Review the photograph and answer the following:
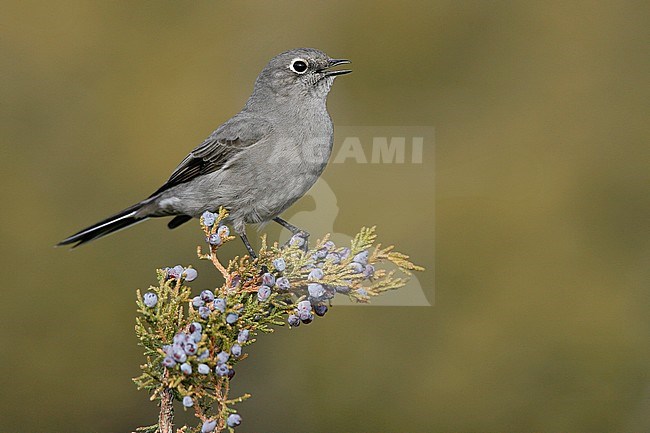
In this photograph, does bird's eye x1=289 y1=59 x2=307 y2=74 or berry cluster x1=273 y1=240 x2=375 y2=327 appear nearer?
berry cluster x1=273 y1=240 x2=375 y2=327

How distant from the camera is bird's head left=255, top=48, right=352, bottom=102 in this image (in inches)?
175

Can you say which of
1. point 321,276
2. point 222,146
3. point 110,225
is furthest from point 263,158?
point 321,276

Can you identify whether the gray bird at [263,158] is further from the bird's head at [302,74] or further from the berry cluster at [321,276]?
the berry cluster at [321,276]

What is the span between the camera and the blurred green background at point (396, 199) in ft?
20.0

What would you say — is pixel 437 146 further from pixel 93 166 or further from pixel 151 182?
pixel 93 166

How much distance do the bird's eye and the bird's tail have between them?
1121mm

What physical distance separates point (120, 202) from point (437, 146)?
277 cm

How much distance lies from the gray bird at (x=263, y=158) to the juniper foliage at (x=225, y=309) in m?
0.97

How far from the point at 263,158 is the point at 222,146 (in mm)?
301

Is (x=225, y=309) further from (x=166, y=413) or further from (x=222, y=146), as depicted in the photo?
(x=222, y=146)

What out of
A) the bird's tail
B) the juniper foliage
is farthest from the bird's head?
the juniper foliage

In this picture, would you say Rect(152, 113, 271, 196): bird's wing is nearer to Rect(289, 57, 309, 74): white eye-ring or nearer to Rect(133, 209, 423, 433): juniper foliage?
Rect(289, 57, 309, 74): white eye-ring

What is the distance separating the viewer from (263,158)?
430 centimetres

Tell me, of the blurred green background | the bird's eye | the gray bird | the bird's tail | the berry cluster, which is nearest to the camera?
the berry cluster
